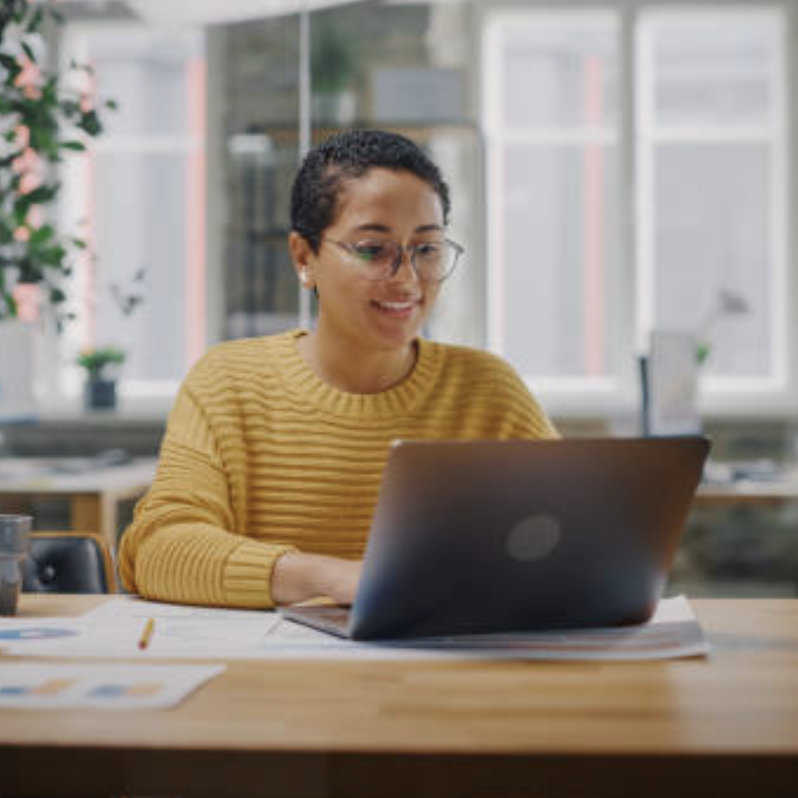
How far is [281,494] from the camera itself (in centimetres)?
166

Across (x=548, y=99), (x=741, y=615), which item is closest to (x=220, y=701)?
(x=741, y=615)

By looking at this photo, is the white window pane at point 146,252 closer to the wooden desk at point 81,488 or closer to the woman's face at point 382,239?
the wooden desk at point 81,488

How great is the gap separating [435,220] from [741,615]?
0.62 metres

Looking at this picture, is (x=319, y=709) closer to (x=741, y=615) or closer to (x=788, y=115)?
(x=741, y=615)

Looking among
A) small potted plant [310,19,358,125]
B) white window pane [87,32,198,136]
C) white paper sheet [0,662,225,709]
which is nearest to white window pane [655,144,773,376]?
small potted plant [310,19,358,125]

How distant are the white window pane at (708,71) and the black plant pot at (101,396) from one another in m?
2.67

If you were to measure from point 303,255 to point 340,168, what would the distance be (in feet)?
0.48

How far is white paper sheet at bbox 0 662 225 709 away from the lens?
905 millimetres

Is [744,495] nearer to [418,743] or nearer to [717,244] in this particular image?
[717,244]

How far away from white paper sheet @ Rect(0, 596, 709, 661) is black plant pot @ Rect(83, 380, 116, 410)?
403cm

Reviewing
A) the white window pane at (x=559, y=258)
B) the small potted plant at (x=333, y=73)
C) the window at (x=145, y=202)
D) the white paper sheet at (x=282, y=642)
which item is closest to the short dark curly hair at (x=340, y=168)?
the white paper sheet at (x=282, y=642)

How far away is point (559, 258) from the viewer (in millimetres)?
5645

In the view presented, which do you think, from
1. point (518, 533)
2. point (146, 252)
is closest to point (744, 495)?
point (518, 533)

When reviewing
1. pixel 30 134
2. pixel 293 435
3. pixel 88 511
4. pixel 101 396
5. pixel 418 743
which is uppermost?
pixel 30 134
